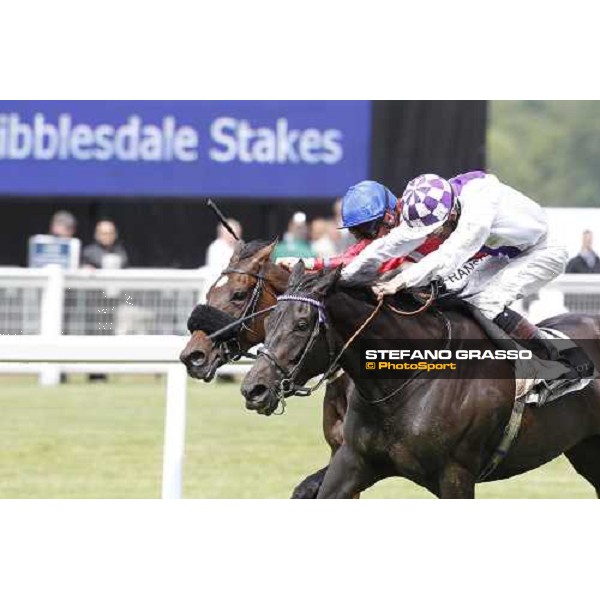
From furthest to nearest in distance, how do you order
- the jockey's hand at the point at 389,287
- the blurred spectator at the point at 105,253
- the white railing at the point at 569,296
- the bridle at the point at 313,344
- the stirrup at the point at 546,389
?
the blurred spectator at the point at 105,253
the white railing at the point at 569,296
the stirrup at the point at 546,389
the jockey's hand at the point at 389,287
the bridle at the point at 313,344

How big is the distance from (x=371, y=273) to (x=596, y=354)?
43.0 inches

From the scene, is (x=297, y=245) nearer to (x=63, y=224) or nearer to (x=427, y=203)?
(x=427, y=203)

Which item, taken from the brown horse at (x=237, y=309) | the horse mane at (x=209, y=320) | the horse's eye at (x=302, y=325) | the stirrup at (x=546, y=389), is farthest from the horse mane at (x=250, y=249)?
the stirrup at (x=546, y=389)

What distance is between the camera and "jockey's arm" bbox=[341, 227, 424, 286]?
20.9 feet

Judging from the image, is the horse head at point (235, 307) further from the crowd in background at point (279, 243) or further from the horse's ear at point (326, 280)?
the crowd in background at point (279, 243)

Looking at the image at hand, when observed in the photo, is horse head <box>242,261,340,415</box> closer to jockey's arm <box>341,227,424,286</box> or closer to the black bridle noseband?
the black bridle noseband

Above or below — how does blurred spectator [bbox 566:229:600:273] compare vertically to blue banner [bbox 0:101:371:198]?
below

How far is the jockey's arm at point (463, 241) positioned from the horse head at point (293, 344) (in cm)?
32

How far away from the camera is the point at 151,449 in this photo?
10.8 meters

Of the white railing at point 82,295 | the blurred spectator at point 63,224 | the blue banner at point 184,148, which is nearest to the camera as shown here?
the blue banner at point 184,148

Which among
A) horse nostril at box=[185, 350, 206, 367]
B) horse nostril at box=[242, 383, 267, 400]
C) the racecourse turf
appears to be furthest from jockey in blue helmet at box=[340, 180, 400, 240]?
the racecourse turf

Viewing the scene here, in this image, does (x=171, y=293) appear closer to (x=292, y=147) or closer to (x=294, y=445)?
(x=292, y=147)

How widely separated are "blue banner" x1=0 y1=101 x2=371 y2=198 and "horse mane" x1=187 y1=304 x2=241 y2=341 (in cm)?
199

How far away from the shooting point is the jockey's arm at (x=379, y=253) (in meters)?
6.38
